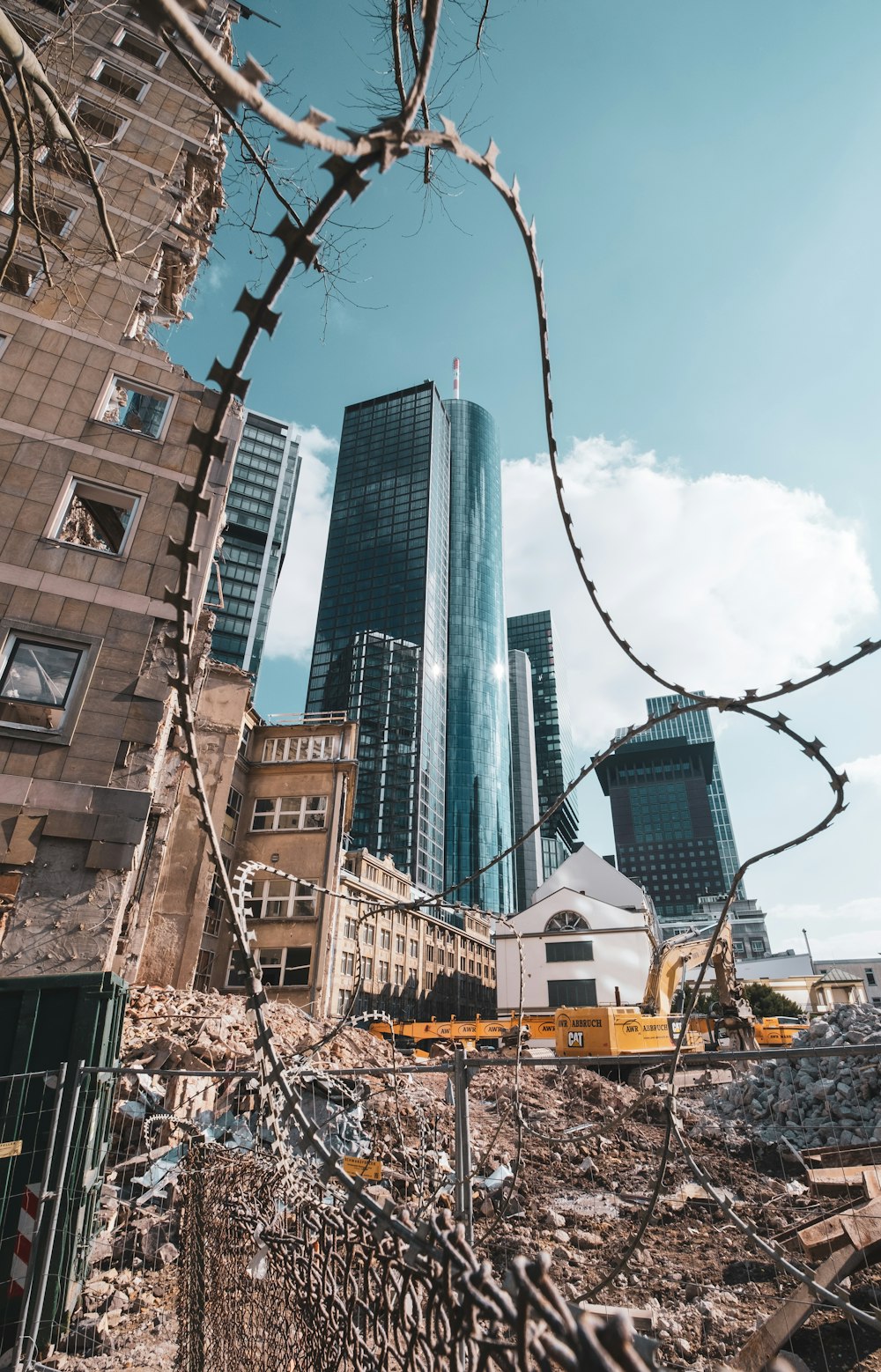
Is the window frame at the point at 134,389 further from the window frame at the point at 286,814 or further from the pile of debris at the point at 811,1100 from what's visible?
the window frame at the point at 286,814

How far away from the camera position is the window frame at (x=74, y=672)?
10.5m

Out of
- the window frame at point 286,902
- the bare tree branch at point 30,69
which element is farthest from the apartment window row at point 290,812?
the bare tree branch at point 30,69

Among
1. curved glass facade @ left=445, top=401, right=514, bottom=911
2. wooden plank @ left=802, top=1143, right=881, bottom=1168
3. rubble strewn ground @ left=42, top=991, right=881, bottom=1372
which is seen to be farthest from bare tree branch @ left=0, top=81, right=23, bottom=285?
curved glass facade @ left=445, top=401, right=514, bottom=911

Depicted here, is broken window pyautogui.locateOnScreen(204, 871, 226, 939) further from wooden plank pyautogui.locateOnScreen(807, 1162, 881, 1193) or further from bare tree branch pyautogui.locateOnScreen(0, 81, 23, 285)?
bare tree branch pyautogui.locateOnScreen(0, 81, 23, 285)

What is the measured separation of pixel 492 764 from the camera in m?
155

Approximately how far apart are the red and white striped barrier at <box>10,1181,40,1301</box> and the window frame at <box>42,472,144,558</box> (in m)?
9.51

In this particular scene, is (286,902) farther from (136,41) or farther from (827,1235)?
(136,41)

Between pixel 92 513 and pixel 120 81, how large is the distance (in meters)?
12.4

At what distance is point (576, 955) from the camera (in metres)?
53.0

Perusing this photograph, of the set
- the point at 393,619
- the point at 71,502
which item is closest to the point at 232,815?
the point at 71,502

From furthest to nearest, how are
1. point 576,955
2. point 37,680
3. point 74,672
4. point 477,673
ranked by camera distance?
point 477,673 → point 576,955 → point 74,672 → point 37,680

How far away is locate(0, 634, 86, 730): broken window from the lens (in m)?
10.6

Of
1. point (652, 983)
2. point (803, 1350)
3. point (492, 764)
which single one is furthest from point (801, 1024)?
point (492, 764)

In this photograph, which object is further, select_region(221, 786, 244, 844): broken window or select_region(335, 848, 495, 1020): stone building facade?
select_region(335, 848, 495, 1020): stone building facade
